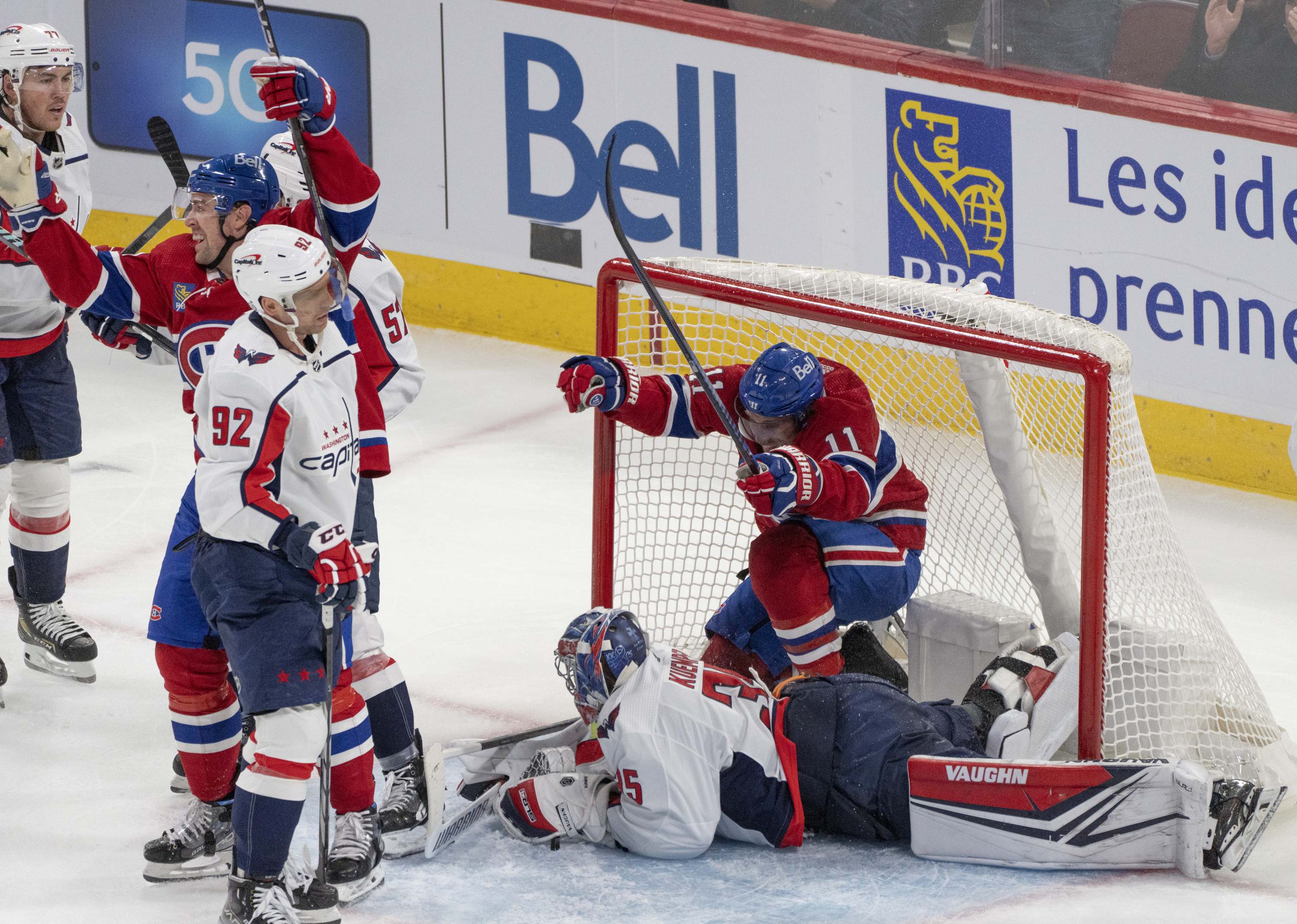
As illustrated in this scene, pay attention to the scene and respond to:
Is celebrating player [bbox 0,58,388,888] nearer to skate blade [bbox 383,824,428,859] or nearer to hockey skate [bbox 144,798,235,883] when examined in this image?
hockey skate [bbox 144,798,235,883]

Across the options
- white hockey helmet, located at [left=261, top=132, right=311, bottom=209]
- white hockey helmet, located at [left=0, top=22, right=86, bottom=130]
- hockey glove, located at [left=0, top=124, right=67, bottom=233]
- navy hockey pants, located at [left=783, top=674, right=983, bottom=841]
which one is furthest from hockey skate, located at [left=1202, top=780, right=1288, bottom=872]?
white hockey helmet, located at [left=0, top=22, right=86, bottom=130]

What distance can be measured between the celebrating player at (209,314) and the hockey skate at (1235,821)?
4.88 ft

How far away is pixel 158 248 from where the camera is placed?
3.78 metres

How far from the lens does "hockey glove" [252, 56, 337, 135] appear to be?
11.4 feet

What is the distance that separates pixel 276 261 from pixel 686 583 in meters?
1.80

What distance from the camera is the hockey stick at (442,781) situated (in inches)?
143

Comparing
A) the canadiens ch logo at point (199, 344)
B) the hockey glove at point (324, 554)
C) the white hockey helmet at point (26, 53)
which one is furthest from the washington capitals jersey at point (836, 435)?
the white hockey helmet at point (26, 53)

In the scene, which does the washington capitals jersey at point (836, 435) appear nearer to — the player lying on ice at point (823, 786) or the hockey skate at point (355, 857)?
the player lying on ice at point (823, 786)

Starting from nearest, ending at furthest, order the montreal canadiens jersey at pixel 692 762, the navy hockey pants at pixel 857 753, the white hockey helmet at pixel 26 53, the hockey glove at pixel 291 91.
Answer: the hockey glove at pixel 291 91 → the montreal canadiens jersey at pixel 692 762 → the navy hockey pants at pixel 857 753 → the white hockey helmet at pixel 26 53

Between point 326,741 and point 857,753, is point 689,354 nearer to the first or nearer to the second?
point 857,753

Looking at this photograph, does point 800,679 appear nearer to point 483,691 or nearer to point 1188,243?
point 483,691

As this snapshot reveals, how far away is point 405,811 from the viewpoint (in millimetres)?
3783

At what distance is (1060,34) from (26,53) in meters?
3.00

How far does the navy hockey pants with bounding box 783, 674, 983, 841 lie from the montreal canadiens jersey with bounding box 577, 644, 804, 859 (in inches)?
1.9
